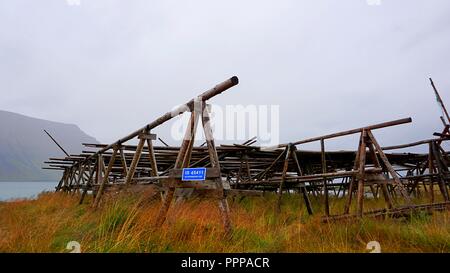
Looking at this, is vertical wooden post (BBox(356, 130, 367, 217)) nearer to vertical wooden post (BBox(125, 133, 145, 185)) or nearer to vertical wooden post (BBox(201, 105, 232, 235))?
vertical wooden post (BBox(201, 105, 232, 235))

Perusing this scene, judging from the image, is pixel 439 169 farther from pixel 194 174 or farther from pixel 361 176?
pixel 194 174

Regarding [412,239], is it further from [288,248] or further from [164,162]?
[164,162]

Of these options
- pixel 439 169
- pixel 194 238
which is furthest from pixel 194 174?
pixel 439 169

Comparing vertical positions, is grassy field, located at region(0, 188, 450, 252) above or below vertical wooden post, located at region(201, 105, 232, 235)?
below

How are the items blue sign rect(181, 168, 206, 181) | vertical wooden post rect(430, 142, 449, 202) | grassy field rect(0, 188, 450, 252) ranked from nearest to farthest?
grassy field rect(0, 188, 450, 252), blue sign rect(181, 168, 206, 181), vertical wooden post rect(430, 142, 449, 202)

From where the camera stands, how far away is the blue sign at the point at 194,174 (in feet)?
16.4

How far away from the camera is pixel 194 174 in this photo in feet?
16.7

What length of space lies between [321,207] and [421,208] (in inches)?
199

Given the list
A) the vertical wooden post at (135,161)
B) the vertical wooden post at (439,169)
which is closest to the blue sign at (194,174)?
the vertical wooden post at (135,161)

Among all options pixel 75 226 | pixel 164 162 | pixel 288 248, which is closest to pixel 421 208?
pixel 288 248

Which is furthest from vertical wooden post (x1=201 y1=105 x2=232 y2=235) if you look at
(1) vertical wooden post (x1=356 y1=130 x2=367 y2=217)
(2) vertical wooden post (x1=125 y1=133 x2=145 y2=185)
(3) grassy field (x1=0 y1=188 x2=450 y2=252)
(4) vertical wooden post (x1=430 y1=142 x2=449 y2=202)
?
(4) vertical wooden post (x1=430 y1=142 x2=449 y2=202)

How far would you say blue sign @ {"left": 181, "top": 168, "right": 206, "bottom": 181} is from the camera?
5.00 metres

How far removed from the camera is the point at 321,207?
1118 centimetres

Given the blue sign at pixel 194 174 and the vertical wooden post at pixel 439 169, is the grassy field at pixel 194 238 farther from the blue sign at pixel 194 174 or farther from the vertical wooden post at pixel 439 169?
the vertical wooden post at pixel 439 169
